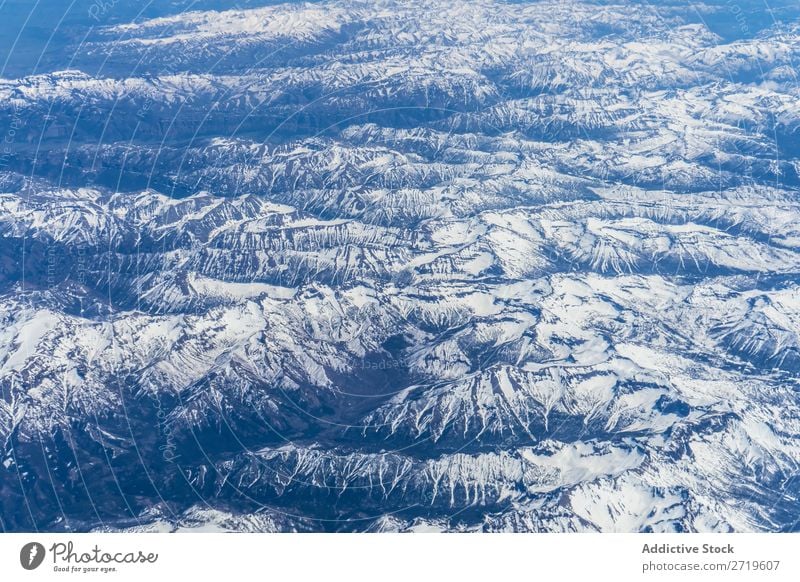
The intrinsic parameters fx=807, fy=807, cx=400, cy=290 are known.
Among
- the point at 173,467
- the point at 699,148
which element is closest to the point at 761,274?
the point at 699,148

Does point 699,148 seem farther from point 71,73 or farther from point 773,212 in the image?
point 71,73
